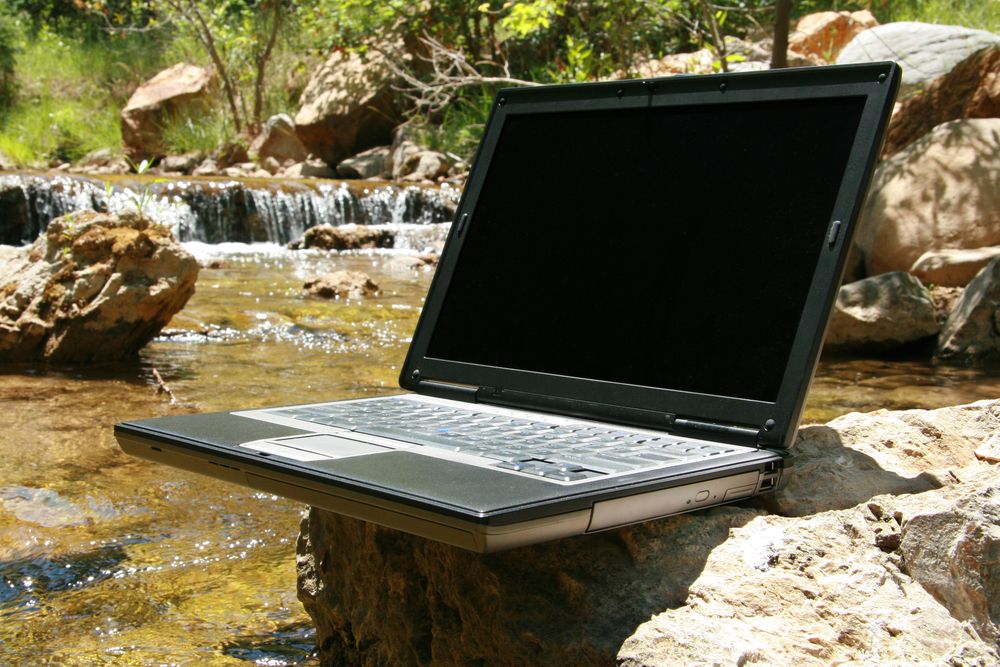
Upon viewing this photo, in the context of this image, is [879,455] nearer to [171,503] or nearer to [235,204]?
[171,503]

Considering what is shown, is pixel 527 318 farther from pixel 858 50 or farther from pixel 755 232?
pixel 858 50

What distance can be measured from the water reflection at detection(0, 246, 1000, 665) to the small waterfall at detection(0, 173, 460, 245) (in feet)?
22.3

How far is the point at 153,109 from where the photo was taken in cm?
1928

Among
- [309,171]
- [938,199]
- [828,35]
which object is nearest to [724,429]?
[938,199]

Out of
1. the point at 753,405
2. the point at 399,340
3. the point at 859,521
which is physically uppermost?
the point at 753,405

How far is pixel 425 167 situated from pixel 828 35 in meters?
6.28

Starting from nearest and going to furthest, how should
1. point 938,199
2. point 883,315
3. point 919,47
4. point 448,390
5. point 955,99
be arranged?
A: point 448,390
point 883,315
point 938,199
point 955,99
point 919,47

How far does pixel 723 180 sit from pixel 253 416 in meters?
0.92

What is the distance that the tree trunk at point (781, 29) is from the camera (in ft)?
22.6

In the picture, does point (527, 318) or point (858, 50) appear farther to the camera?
point (858, 50)

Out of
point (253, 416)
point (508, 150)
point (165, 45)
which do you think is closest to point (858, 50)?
point (508, 150)

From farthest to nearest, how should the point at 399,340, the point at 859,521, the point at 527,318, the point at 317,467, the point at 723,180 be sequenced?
the point at 399,340
the point at 527,318
the point at 723,180
the point at 859,521
the point at 317,467

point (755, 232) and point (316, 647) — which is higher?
point (755, 232)

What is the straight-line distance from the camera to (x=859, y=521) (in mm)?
1655
